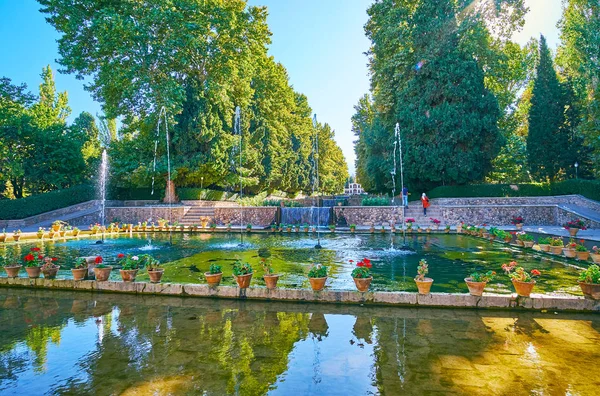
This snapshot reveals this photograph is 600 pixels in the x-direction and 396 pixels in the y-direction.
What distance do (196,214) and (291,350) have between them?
19.6 metres

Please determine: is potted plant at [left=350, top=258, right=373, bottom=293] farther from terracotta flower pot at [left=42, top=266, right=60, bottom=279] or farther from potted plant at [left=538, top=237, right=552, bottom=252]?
potted plant at [left=538, top=237, right=552, bottom=252]

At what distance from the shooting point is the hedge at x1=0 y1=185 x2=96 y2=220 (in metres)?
21.2

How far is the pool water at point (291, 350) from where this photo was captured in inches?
117

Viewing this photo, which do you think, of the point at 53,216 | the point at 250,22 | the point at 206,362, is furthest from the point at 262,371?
the point at 250,22

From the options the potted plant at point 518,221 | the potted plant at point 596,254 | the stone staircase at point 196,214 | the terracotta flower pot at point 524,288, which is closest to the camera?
the terracotta flower pot at point 524,288

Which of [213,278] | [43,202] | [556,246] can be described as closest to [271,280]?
[213,278]

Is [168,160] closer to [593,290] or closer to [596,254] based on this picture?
[596,254]

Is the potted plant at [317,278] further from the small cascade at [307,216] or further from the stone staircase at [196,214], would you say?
the stone staircase at [196,214]

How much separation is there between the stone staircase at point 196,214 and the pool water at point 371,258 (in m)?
7.63

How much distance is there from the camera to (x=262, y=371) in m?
3.25

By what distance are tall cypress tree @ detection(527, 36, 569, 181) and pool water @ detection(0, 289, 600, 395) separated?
2342cm

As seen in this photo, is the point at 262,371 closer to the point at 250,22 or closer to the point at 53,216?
the point at 53,216

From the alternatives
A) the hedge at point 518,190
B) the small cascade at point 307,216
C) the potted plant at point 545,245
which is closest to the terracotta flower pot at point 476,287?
the potted plant at point 545,245

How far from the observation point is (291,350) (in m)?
3.75
